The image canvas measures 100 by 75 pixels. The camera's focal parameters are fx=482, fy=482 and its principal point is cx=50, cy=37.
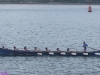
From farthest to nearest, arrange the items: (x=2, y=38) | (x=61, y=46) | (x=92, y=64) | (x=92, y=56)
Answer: (x=2, y=38) < (x=61, y=46) < (x=92, y=56) < (x=92, y=64)

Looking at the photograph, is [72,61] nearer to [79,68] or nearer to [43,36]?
[79,68]

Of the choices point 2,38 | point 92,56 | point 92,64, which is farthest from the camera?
point 2,38

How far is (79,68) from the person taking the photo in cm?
6688

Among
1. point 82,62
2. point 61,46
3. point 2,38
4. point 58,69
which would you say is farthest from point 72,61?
point 2,38

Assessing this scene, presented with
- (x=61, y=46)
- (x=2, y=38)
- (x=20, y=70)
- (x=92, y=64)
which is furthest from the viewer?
(x=2, y=38)

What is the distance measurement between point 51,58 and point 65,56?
2.53m

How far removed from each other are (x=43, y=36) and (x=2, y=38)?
33.1ft

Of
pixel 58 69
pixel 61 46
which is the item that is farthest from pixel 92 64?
pixel 61 46

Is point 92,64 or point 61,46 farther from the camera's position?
point 61,46

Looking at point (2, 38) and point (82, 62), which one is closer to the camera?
point (82, 62)

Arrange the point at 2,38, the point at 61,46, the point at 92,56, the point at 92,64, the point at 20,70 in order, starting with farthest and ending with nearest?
the point at 2,38, the point at 61,46, the point at 92,56, the point at 92,64, the point at 20,70

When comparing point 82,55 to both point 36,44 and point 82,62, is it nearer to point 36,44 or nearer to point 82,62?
point 82,62

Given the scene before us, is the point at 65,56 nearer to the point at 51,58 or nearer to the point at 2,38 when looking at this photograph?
the point at 51,58

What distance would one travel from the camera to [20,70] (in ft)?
214
